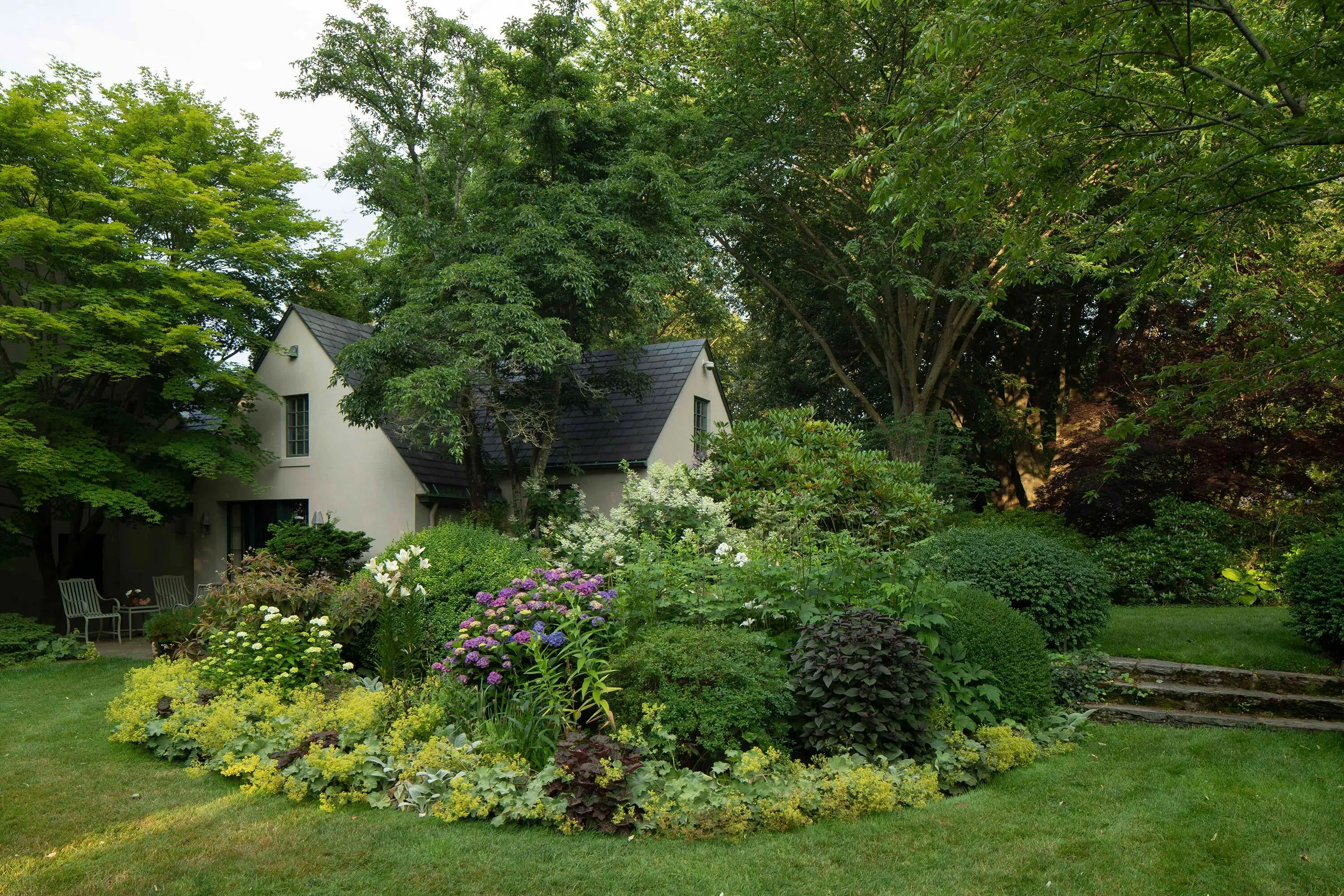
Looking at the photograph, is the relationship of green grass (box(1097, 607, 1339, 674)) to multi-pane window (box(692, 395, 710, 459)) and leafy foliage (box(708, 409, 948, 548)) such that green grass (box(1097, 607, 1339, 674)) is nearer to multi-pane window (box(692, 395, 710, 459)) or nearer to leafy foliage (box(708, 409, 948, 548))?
leafy foliage (box(708, 409, 948, 548))

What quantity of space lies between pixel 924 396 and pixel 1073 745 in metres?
12.6

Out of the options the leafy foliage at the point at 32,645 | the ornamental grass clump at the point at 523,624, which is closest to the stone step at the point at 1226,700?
the ornamental grass clump at the point at 523,624

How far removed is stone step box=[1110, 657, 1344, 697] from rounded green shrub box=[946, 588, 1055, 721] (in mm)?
1678

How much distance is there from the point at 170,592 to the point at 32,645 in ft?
14.1

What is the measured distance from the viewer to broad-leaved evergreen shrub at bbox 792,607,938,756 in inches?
209

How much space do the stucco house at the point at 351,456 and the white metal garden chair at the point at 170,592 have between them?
817 mm

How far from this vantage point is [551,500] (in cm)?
1438

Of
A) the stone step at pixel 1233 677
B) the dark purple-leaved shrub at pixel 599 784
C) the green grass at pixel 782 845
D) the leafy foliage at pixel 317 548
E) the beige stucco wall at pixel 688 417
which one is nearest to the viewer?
the green grass at pixel 782 845

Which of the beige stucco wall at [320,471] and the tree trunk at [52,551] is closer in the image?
the tree trunk at [52,551]

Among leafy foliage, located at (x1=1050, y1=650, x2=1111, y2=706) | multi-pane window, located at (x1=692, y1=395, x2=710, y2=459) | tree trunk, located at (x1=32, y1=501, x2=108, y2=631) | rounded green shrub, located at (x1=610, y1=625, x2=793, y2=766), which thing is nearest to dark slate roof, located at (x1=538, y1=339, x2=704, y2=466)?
multi-pane window, located at (x1=692, y1=395, x2=710, y2=459)

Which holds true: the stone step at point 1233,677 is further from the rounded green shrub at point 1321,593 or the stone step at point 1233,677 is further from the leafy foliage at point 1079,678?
the rounded green shrub at point 1321,593

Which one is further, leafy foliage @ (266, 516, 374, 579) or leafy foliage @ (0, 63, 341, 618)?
leafy foliage @ (0, 63, 341, 618)

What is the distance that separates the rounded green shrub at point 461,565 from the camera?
786 centimetres

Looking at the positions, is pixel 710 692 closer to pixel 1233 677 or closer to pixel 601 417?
pixel 1233 677
